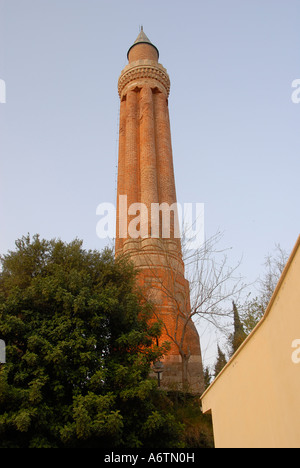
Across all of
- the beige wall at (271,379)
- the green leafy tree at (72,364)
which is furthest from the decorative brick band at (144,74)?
the beige wall at (271,379)

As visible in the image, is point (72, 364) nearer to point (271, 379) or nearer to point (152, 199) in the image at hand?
point (271, 379)

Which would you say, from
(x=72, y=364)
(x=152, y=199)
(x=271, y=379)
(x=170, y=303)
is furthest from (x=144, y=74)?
(x=271, y=379)

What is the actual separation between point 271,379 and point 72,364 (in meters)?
4.69

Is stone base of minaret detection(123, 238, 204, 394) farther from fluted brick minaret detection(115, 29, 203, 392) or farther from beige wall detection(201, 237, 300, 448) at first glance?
beige wall detection(201, 237, 300, 448)

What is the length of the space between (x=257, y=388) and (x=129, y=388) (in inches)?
153

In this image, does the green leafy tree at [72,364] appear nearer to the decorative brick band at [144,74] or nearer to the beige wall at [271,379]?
the beige wall at [271,379]

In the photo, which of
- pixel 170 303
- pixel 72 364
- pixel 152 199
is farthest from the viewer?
pixel 152 199

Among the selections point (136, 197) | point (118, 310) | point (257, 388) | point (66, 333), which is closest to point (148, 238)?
point (136, 197)

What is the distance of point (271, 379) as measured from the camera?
418cm

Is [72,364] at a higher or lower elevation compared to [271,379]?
higher

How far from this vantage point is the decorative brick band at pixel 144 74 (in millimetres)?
20766

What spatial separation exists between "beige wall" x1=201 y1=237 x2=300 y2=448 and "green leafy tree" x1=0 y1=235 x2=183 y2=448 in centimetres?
240

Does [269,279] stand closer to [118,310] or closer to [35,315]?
[118,310]

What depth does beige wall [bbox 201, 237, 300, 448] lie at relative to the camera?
3668 millimetres
